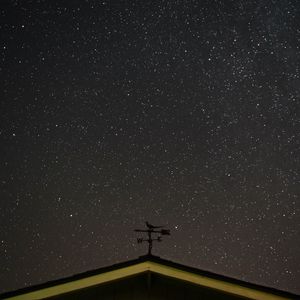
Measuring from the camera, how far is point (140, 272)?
5.64 m

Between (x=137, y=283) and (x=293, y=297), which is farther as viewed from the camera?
(x=137, y=283)

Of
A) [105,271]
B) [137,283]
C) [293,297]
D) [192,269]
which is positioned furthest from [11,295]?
[293,297]

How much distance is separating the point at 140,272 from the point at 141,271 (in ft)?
0.07

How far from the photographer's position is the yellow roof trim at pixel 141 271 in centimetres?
518

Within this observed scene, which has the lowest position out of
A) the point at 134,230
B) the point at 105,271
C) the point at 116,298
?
the point at 116,298

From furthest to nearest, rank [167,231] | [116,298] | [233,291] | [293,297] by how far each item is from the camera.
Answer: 1. [167,231]
2. [116,298]
3. [233,291]
4. [293,297]

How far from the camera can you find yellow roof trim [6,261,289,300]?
204 inches

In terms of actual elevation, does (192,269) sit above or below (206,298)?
above

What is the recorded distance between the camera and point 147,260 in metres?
5.73

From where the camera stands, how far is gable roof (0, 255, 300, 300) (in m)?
5.17

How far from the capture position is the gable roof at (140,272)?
5172mm

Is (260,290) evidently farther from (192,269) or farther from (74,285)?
(74,285)

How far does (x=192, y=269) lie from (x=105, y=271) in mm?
1205

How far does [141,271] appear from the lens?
222 inches
